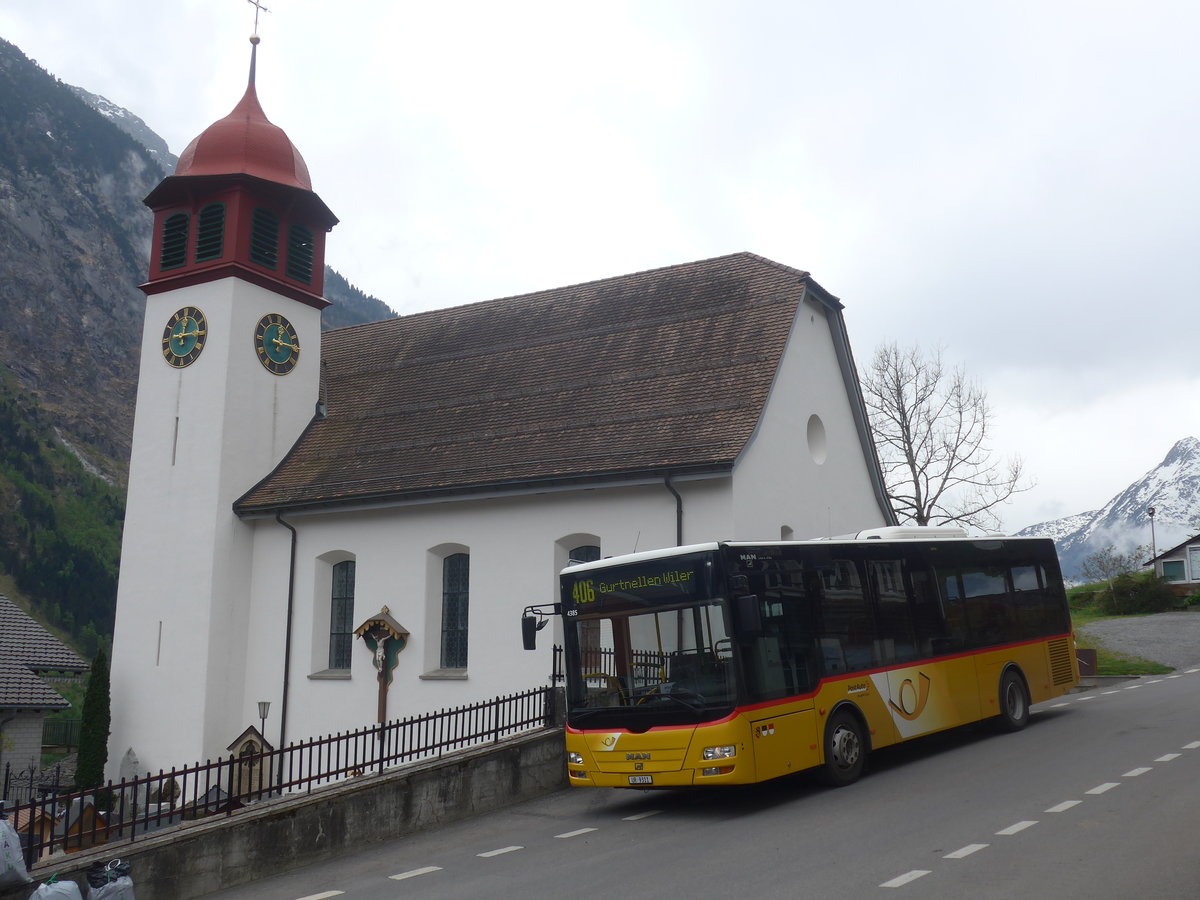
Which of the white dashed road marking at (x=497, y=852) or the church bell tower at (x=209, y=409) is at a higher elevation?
the church bell tower at (x=209, y=409)

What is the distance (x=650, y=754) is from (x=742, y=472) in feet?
21.9

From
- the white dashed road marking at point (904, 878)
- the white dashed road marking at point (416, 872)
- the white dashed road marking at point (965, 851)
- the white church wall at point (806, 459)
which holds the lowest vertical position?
the white dashed road marking at point (416, 872)

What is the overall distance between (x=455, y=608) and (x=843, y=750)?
9640 millimetres

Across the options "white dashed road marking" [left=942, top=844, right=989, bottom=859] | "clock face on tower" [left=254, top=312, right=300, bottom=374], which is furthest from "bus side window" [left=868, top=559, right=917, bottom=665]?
"clock face on tower" [left=254, top=312, right=300, bottom=374]

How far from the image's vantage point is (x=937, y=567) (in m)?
14.8

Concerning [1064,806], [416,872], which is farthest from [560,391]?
[1064,806]

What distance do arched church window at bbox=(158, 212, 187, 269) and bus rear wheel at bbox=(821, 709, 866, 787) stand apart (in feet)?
60.7

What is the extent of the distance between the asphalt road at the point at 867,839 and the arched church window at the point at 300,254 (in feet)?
49.9

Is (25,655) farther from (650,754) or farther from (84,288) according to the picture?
(84,288)

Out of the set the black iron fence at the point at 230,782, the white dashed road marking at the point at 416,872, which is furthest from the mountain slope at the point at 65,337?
the white dashed road marking at the point at 416,872

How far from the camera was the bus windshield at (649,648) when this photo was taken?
37.7 feet

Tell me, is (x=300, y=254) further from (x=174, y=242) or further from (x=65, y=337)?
(x=65, y=337)

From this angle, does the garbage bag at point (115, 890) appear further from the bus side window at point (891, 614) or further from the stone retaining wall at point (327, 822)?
the bus side window at point (891, 614)

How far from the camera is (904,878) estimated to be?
27.0 ft
